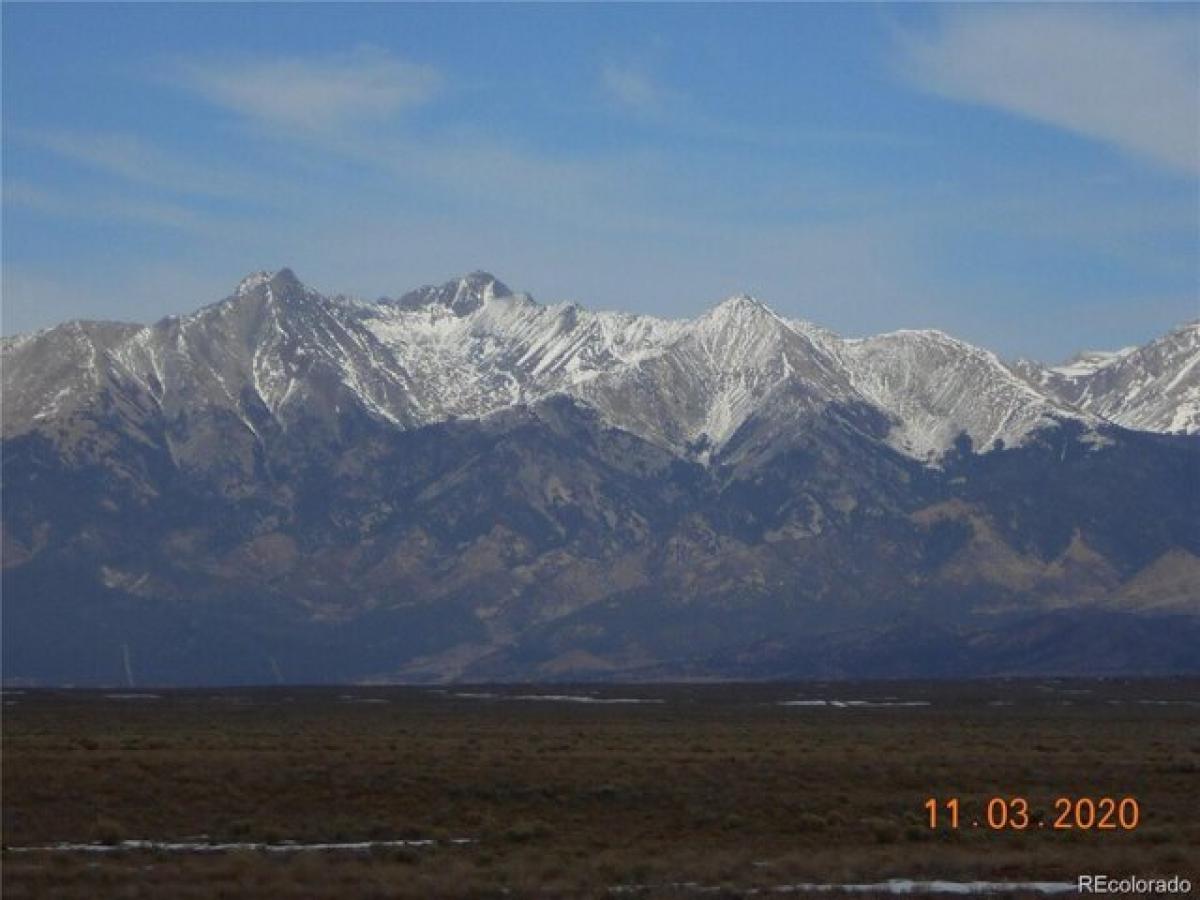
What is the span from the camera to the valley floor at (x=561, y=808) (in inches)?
1767

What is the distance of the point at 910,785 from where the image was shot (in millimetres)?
65812

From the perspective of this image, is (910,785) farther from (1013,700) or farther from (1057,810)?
(1013,700)

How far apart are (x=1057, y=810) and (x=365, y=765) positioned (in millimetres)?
22320

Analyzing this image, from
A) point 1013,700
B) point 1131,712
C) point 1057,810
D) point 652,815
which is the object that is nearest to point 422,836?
point 652,815
